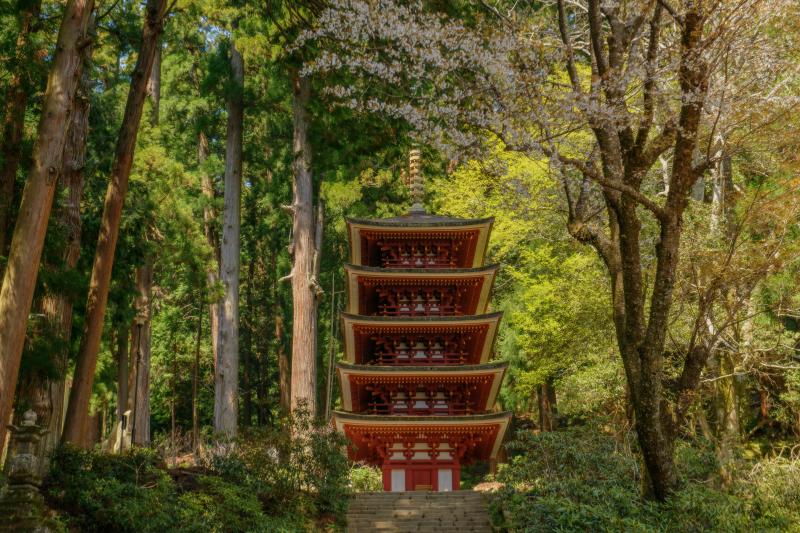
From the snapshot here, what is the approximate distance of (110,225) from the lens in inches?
372

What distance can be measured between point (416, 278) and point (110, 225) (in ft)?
32.0

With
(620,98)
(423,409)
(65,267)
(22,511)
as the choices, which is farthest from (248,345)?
(620,98)

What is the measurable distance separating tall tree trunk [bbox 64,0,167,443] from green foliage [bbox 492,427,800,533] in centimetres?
587

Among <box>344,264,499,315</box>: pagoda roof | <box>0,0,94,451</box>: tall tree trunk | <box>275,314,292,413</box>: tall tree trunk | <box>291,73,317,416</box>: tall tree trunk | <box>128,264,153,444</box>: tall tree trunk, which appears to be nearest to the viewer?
<box>0,0,94,451</box>: tall tree trunk

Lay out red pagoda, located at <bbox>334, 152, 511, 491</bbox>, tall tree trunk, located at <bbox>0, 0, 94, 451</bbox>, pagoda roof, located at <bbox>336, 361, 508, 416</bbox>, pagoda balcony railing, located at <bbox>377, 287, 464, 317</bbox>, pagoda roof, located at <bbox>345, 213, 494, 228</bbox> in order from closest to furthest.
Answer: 1. tall tree trunk, located at <bbox>0, 0, 94, 451</bbox>
2. pagoda roof, located at <bbox>336, 361, 508, 416</bbox>
3. red pagoda, located at <bbox>334, 152, 511, 491</bbox>
4. pagoda roof, located at <bbox>345, 213, 494, 228</bbox>
5. pagoda balcony railing, located at <bbox>377, 287, 464, 317</bbox>

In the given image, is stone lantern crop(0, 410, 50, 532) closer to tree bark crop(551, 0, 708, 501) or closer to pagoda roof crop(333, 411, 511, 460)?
tree bark crop(551, 0, 708, 501)

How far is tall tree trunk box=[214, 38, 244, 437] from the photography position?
1736 centimetres

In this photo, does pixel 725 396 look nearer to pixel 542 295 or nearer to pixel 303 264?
pixel 542 295

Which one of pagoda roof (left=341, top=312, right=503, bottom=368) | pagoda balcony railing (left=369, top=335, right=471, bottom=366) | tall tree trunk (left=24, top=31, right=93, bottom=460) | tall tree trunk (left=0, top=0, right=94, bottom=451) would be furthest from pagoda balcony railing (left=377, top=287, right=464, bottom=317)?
tall tree trunk (left=0, top=0, right=94, bottom=451)

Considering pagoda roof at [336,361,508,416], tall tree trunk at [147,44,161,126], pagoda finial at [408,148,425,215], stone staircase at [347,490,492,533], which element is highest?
tall tree trunk at [147,44,161,126]

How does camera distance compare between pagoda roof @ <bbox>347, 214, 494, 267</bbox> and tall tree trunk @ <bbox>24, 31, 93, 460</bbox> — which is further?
pagoda roof @ <bbox>347, 214, 494, 267</bbox>

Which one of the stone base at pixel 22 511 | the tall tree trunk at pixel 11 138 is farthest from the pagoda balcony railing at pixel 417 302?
the stone base at pixel 22 511

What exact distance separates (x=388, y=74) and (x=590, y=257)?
1370 cm

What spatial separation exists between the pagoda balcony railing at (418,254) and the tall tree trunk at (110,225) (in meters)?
10.3
